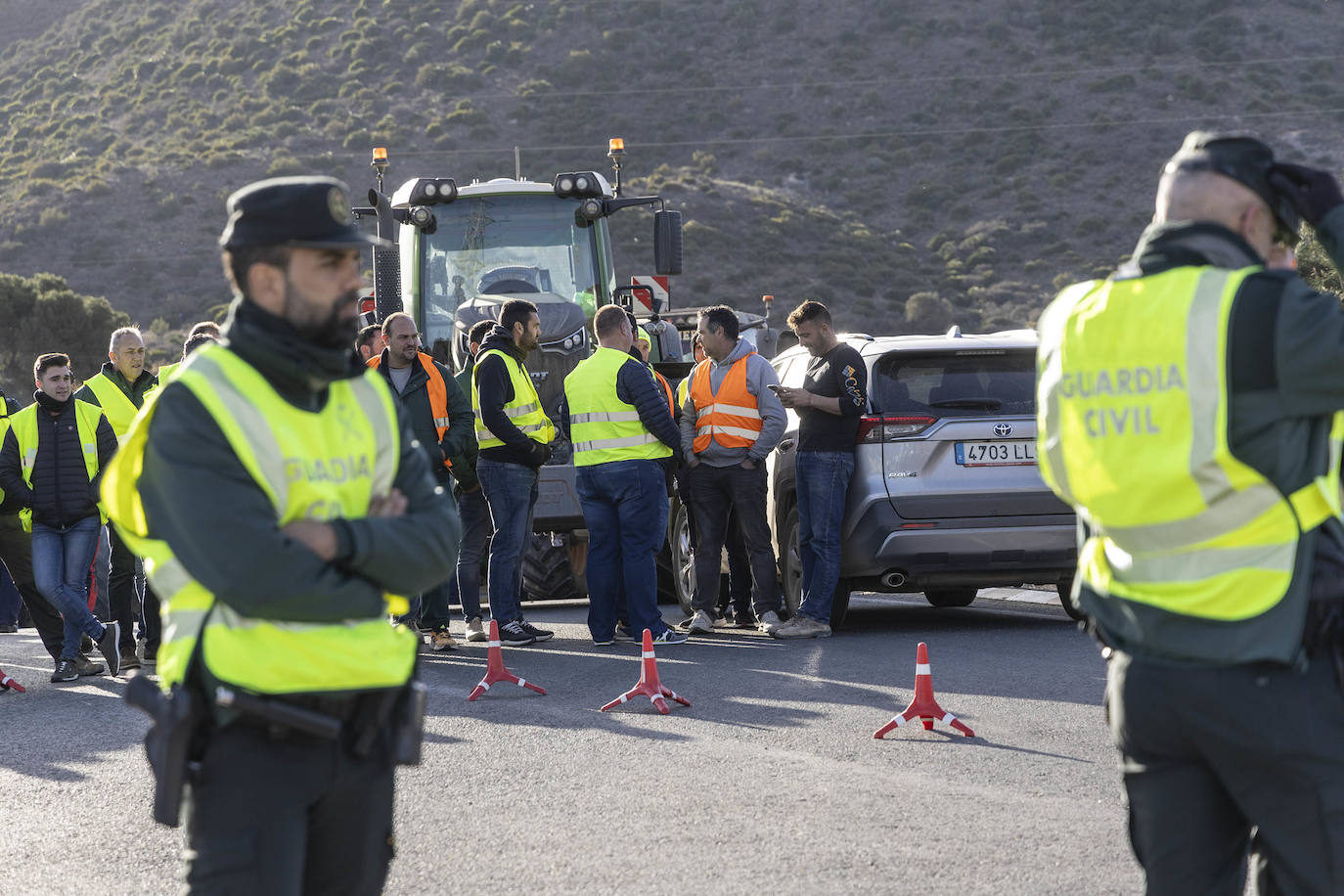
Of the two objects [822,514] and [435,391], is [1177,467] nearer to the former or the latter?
[822,514]

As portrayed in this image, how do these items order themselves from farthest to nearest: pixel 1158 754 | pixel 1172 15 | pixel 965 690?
pixel 1172 15, pixel 965 690, pixel 1158 754

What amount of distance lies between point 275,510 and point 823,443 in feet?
25.9

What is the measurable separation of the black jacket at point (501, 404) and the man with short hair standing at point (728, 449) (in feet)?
3.43

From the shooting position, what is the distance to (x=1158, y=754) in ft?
10.6

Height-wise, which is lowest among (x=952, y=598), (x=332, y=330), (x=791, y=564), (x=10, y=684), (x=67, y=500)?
(x=952, y=598)

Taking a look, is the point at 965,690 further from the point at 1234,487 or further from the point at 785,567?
the point at 1234,487

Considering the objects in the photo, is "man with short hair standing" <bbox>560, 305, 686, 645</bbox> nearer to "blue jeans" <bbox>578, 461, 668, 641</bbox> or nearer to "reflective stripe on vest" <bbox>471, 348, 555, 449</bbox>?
"blue jeans" <bbox>578, 461, 668, 641</bbox>

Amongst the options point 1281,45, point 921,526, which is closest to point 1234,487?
point 921,526

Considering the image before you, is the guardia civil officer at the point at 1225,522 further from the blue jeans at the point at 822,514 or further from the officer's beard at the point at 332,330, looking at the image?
the blue jeans at the point at 822,514

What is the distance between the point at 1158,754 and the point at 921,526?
7360mm

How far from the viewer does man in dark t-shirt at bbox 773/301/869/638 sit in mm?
10586

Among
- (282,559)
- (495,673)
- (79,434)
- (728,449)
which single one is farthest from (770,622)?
(282,559)

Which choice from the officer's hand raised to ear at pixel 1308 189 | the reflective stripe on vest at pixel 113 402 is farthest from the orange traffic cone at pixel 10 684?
the officer's hand raised to ear at pixel 1308 189

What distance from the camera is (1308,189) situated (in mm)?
3273
